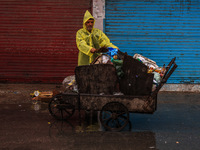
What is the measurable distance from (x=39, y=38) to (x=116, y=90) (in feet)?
17.5

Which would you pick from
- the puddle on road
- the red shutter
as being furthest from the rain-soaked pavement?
the red shutter

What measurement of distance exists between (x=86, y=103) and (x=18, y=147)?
1455 mm

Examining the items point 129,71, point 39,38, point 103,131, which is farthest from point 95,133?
point 39,38

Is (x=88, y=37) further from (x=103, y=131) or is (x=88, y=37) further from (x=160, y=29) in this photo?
(x=160, y=29)

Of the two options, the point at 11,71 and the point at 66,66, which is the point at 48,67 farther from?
the point at 11,71

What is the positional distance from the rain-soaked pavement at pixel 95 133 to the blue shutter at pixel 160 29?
3.13 m

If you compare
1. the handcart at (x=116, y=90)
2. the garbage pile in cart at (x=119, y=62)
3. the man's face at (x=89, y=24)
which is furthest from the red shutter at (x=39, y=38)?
the handcart at (x=116, y=90)

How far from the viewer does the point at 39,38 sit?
9359mm

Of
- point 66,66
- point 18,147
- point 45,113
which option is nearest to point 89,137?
point 18,147

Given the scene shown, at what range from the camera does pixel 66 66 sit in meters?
9.38

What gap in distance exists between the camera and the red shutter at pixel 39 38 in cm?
925

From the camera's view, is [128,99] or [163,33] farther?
[163,33]

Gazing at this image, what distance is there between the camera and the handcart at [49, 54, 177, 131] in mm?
4660

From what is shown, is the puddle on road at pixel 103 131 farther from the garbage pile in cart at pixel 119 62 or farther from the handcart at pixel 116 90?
the garbage pile in cart at pixel 119 62
